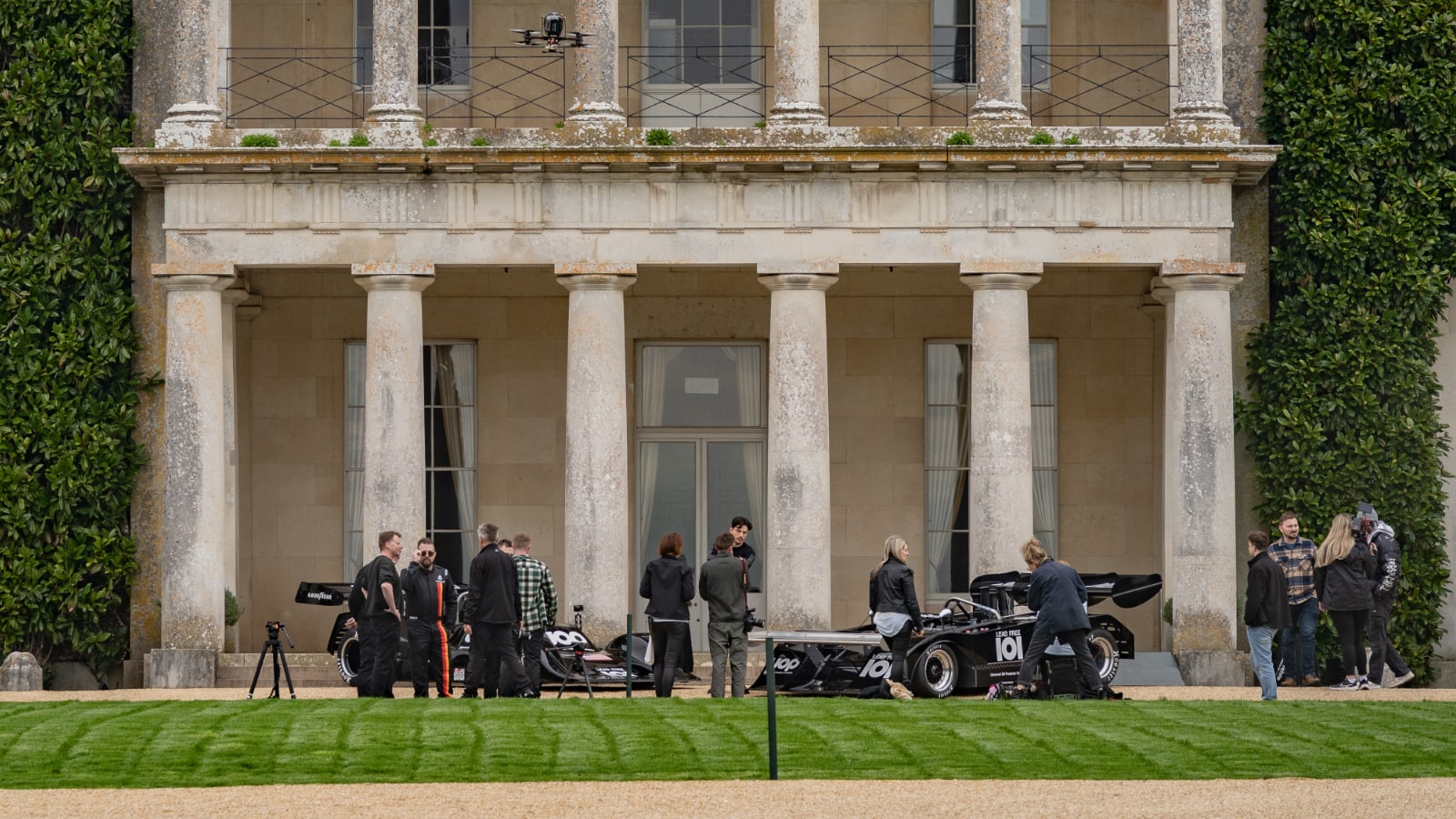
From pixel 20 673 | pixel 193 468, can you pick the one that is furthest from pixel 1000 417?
pixel 20 673

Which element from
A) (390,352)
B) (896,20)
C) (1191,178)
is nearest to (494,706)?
(390,352)

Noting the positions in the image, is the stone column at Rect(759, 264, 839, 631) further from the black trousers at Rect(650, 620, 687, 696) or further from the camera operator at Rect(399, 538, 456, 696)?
the camera operator at Rect(399, 538, 456, 696)

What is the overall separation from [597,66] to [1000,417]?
607 cm

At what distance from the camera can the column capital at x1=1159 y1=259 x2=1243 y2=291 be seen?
2617cm

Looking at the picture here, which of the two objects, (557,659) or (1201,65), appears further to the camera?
(1201,65)

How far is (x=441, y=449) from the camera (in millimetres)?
29969

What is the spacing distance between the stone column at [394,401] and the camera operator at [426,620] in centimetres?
433

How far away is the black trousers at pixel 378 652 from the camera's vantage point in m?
21.1

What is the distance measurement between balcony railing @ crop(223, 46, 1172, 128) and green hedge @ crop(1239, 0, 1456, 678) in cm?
279

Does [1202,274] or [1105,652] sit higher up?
[1202,274]

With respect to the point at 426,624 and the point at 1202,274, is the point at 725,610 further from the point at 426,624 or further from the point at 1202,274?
the point at 1202,274

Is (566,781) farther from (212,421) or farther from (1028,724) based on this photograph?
(212,421)

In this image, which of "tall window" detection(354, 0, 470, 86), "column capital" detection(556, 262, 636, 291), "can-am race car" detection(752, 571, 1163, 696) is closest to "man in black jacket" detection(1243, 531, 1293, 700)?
"can-am race car" detection(752, 571, 1163, 696)

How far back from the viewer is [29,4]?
87.8ft
